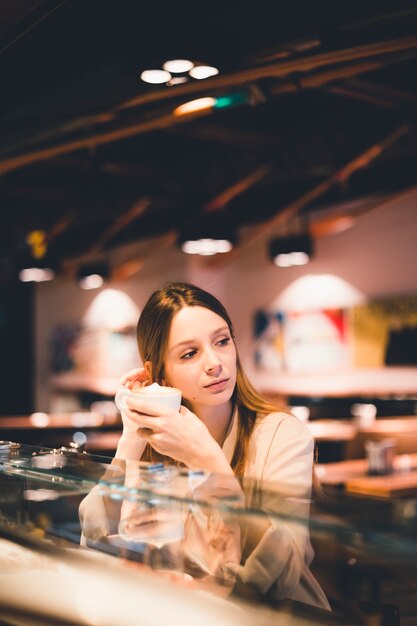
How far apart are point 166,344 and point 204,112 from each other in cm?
272

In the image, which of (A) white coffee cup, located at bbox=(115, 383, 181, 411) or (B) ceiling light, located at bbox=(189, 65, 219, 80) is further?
(B) ceiling light, located at bbox=(189, 65, 219, 80)

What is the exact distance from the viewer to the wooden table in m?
4.23

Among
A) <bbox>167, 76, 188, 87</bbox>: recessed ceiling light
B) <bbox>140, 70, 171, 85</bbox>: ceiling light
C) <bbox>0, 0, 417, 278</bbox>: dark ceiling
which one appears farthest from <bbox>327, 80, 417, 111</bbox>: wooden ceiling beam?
<bbox>140, 70, 171, 85</bbox>: ceiling light

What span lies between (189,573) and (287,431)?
17.8 inches

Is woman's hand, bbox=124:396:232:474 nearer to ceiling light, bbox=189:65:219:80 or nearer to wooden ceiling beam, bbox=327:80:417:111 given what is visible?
ceiling light, bbox=189:65:219:80

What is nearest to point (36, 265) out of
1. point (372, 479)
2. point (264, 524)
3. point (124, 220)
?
point (124, 220)

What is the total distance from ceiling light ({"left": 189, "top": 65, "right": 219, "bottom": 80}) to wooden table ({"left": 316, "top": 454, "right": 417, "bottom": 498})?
220cm

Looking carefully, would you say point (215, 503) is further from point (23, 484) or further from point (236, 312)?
point (236, 312)

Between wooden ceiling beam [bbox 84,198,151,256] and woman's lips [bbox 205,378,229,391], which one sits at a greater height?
wooden ceiling beam [bbox 84,198,151,256]

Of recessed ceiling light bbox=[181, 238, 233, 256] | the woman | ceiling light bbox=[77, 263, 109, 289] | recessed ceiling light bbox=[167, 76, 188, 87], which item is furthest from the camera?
ceiling light bbox=[77, 263, 109, 289]

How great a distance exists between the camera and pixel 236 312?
957cm

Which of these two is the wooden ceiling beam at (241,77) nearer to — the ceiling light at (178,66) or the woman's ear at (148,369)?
the ceiling light at (178,66)

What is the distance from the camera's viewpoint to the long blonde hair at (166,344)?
76.4 inches

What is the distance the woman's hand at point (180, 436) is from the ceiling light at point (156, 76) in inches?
84.0
